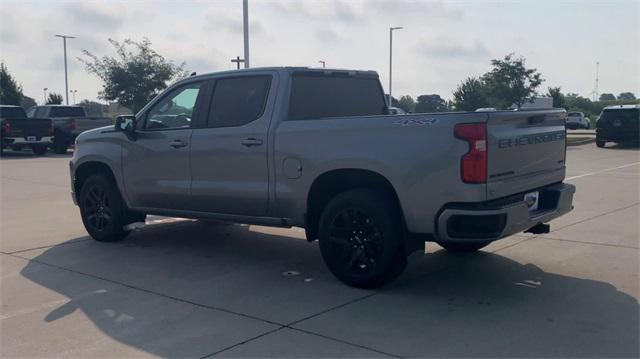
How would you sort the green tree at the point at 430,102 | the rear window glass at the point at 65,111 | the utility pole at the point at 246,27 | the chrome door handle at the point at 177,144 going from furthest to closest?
the green tree at the point at 430,102 < the rear window glass at the point at 65,111 < the utility pole at the point at 246,27 < the chrome door handle at the point at 177,144

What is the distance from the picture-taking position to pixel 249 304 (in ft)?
17.8

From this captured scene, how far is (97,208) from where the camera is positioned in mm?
8078

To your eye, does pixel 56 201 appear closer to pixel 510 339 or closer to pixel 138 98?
pixel 510 339

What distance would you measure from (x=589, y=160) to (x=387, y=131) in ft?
54.0

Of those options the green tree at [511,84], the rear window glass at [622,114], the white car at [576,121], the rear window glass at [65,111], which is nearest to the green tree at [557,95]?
the white car at [576,121]

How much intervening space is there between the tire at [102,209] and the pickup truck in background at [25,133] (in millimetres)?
17600

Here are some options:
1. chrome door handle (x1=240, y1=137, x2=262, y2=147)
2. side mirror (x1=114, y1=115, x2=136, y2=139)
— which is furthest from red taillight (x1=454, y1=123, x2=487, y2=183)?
side mirror (x1=114, y1=115, x2=136, y2=139)

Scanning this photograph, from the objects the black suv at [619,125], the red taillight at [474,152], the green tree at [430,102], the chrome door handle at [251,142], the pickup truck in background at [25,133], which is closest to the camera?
the red taillight at [474,152]

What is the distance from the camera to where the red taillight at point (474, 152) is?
5035 millimetres

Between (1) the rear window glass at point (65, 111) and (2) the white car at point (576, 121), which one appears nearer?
(1) the rear window glass at point (65, 111)

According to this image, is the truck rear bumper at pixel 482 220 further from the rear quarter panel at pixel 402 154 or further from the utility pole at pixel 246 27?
the utility pole at pixel 246 27

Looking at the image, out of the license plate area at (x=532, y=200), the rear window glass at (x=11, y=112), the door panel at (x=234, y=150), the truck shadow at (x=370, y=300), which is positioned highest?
the rear window glass at (x=11, y=112)

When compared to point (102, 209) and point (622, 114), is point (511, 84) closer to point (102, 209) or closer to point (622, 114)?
point (622, 114)

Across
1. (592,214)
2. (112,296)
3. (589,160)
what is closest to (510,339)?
(112,296)
